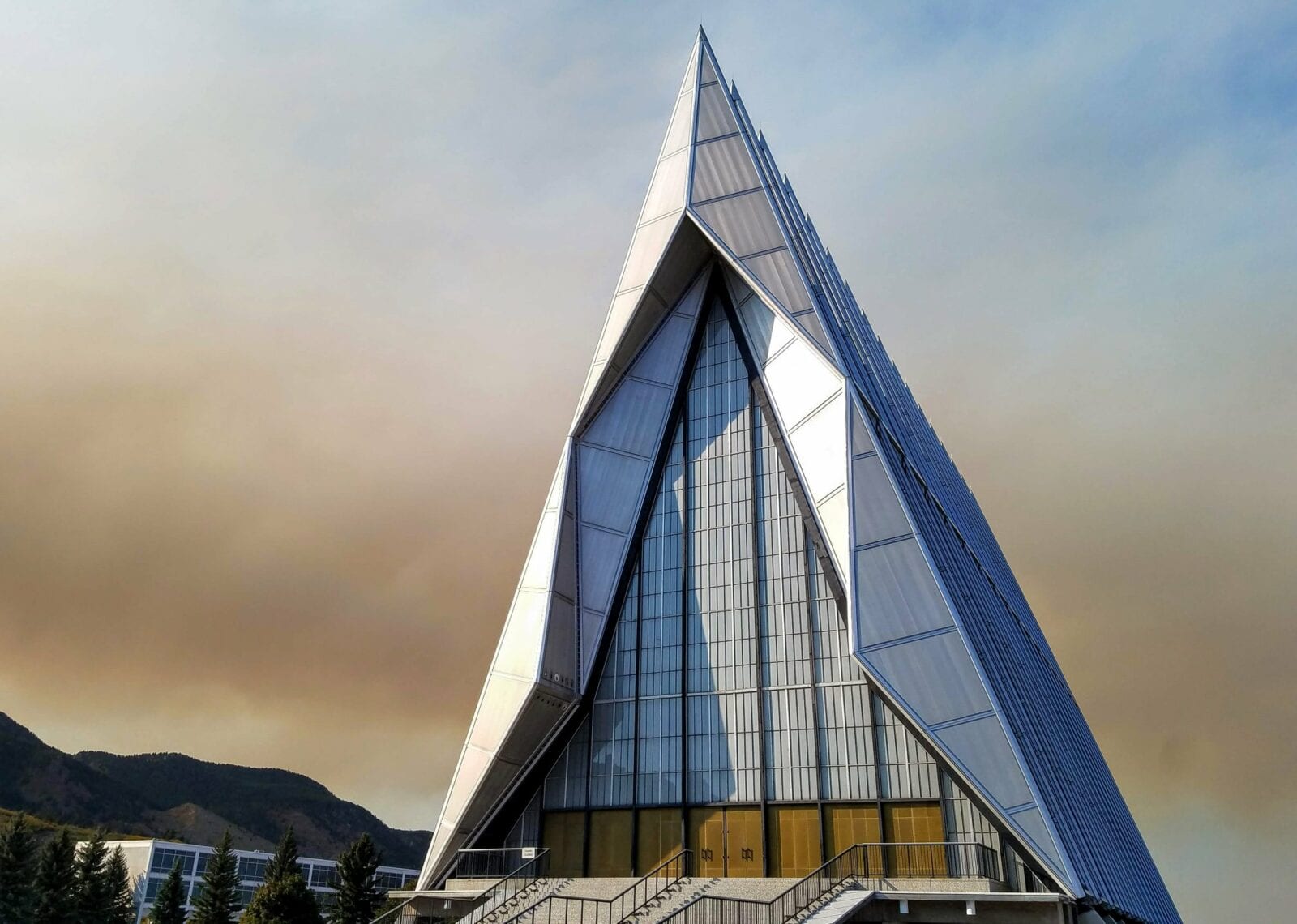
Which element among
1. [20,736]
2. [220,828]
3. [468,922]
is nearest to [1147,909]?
[468,922]

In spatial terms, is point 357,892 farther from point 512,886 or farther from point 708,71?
point 708,71

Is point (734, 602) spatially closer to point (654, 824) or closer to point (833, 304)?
point (654, 824)

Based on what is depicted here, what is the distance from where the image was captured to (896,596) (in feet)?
88.8

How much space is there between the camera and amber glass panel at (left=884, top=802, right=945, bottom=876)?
86.2 feet

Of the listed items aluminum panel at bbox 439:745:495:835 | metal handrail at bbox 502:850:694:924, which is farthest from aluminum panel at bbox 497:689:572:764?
metal handrail at bbox 502:850:694:924

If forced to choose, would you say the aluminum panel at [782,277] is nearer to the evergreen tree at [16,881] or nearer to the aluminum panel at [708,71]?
the aluminum panel at [708,71]

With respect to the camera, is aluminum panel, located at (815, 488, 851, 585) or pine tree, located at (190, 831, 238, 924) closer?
aluminum panel, located at (815, 488, 851, 585)

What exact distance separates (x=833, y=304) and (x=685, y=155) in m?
7.58

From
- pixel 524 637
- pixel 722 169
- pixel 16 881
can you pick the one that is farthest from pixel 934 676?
pixel 16 881

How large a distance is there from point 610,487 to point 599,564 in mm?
2743

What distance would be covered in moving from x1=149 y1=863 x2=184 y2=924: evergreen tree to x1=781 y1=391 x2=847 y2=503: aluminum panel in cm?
4840

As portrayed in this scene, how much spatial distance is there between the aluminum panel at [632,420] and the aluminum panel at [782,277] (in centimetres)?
548

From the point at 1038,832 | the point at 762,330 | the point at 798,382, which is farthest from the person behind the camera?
the point at 762,330

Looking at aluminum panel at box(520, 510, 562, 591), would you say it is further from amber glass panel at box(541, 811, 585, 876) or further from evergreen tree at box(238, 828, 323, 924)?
evergreen tree at box(238, 828, 323, 924)
